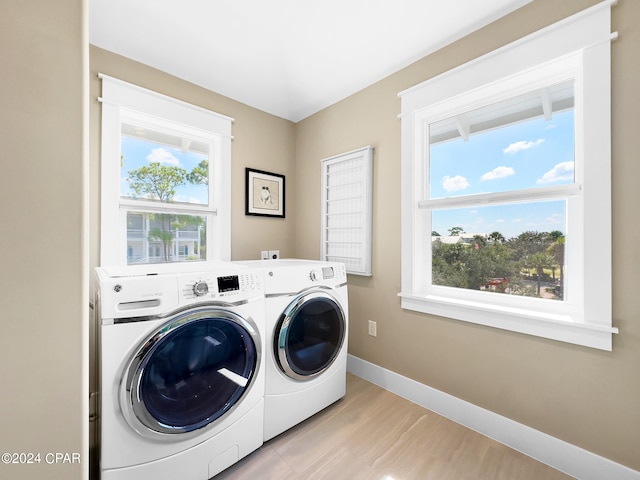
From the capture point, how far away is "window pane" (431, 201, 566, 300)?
1.53 metres

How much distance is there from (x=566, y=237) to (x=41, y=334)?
220 cm

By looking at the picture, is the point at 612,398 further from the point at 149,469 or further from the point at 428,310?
the point at 149,469

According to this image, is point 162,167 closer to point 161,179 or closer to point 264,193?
point 161,179

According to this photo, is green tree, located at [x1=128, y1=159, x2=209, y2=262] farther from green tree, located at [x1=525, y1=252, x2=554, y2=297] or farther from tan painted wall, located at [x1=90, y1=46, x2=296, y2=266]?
green tree, located at [x1=525, y1=252, x2=554, y2=297]

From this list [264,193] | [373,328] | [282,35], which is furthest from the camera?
[264,193]

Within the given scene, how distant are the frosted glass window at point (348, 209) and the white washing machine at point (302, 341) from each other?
44 centimetres

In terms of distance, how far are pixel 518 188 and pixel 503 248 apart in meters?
0.37

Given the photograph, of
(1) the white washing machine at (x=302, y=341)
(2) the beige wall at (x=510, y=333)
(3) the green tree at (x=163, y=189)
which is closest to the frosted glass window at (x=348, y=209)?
(2) the beige wall at (x=510, y=333)

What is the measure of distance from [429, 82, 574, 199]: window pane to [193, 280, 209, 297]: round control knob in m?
1.63

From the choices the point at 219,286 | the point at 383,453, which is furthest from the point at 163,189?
the point at 383,453

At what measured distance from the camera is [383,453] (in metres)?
1.49

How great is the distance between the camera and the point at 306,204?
278cm

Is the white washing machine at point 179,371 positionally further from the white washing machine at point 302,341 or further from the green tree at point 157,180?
the green tree at point 157,180

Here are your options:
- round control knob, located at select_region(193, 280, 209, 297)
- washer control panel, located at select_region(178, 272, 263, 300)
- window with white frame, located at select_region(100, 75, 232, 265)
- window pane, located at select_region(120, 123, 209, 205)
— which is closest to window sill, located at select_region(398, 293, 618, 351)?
washer control panel, located at select_region(178, 272, 263, 300)
